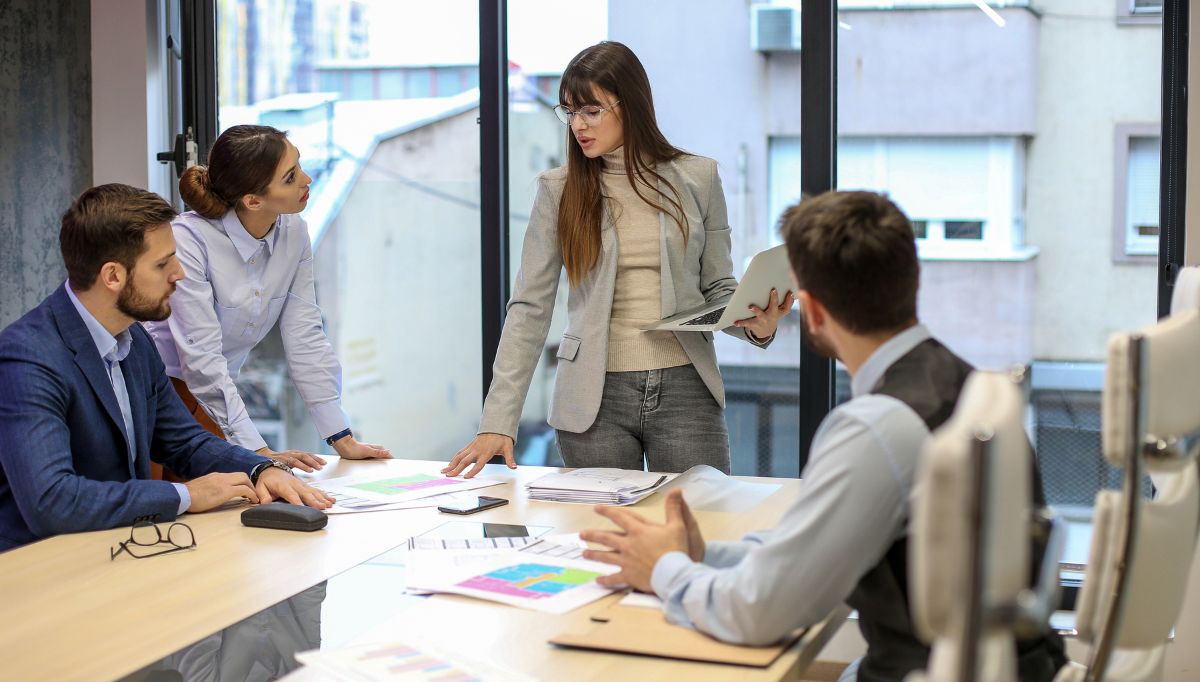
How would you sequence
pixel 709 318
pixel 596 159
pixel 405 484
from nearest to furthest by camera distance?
pixel 405 484 < pixel 709 318 < pixel 596 159

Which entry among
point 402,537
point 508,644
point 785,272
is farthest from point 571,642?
point 785,272

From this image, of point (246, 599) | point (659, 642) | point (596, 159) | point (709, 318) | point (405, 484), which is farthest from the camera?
point (596, 159)

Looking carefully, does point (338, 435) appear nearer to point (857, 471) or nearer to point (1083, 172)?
point (857, 471)

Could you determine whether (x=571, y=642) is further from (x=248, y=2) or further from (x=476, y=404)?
(x=248, y=2)

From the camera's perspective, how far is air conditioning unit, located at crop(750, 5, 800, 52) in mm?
3746

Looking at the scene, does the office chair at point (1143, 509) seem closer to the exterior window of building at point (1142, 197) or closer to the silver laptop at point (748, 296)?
the silver laptop at point (748, 296)

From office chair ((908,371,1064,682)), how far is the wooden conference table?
0.51m

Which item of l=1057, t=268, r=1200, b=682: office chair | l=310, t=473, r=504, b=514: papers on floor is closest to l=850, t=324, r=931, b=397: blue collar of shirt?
l=1057, t=268, r=1200, b=682: office chair

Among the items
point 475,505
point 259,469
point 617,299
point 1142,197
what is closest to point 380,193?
point 617,299

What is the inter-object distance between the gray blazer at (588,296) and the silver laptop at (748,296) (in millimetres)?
69

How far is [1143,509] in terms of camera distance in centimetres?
136

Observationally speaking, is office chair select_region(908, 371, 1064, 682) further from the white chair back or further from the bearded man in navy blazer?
the bearded man in navy blazer

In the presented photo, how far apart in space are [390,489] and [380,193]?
2104 millimetres

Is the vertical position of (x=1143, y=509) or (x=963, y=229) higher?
(x=963, y=229)
